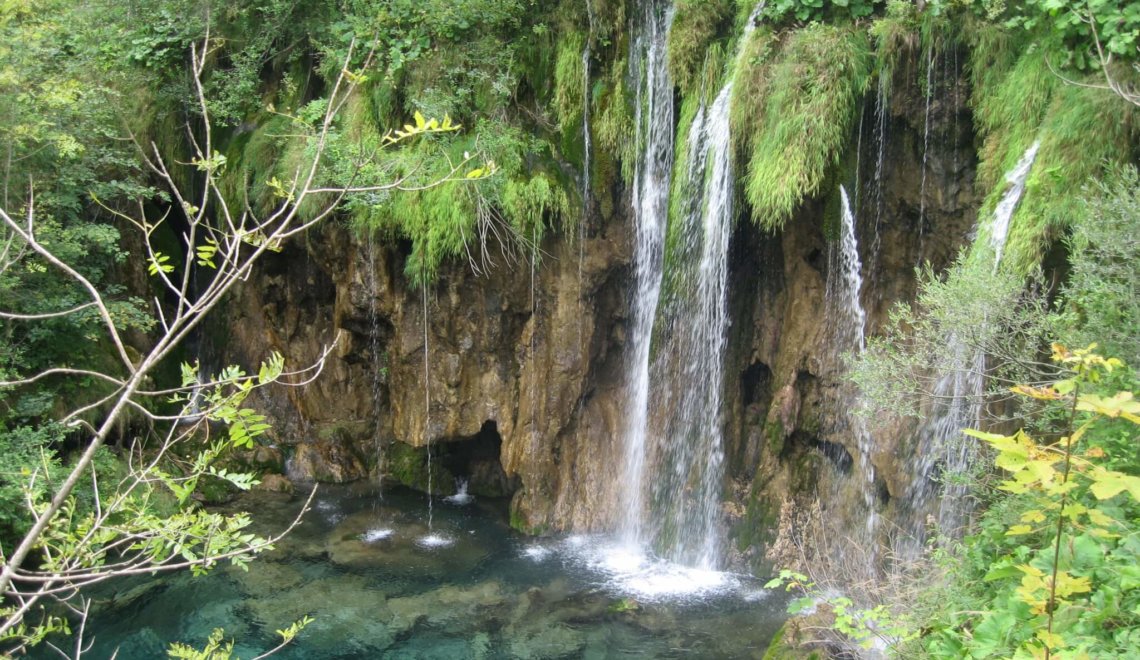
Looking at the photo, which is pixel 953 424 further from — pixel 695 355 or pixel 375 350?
pixel 375 350

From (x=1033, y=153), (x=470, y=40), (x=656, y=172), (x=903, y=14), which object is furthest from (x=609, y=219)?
(x=1033, y=153)

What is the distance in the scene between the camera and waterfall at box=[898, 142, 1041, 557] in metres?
5.94

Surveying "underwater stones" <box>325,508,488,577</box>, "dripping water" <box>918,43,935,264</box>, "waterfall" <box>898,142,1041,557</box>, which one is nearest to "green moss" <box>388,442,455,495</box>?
"underwater stones" <box>325,508,488,577</box>

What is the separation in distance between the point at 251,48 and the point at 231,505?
6351 millimetres

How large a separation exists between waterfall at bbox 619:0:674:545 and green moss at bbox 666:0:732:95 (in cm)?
27

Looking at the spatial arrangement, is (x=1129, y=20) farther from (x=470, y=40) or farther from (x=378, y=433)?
(x=378, y=433)

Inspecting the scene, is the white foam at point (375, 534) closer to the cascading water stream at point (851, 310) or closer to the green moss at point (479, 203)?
the green moss at point (479, 203)

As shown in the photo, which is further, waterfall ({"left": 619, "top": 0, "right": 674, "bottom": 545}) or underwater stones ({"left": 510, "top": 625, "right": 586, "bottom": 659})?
waterfall ({"left": 619, "top": 0, "right": 674, "bottom": 545})

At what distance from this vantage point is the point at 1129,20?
5797 mm

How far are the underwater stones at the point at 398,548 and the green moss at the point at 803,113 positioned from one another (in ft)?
17.4

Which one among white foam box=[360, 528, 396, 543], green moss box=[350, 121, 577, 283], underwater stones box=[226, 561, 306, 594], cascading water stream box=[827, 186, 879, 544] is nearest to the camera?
cascading water stream box=[827, 186, 879, 544]

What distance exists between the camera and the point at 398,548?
10.4 meters

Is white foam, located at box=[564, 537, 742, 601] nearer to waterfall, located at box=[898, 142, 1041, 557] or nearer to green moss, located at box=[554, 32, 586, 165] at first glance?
waterfall, located at box=[898, 142, 1041, 557]

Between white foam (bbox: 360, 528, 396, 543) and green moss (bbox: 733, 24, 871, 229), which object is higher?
green moss (bbox: 733, 24, 871, 229)
